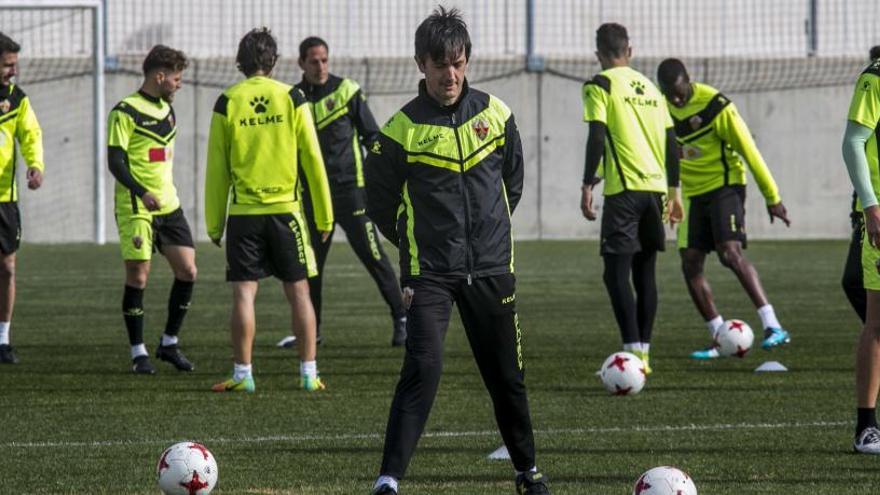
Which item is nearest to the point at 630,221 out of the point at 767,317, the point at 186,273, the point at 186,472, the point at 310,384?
the point at 767,317

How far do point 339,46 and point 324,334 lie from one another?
1362 centimetres

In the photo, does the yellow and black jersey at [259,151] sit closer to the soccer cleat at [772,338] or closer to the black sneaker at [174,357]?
the black sneaker at [174,357]

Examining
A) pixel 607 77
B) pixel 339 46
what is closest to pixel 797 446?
pixel 607 77

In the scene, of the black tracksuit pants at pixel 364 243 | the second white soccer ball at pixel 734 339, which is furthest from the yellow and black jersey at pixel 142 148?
the second white soccer ball at pixel 734 339

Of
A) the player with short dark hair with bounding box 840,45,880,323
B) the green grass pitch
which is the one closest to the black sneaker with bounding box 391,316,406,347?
the green grass pitch

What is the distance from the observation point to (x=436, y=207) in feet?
19.3

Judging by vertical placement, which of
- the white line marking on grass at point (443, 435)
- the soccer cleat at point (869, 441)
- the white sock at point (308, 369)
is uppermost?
the soccer cleat at point (869, 441)

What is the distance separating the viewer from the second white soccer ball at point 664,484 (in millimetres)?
5488

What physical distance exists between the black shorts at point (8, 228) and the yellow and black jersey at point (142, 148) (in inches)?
35.3

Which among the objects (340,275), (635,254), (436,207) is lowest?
(340,275)

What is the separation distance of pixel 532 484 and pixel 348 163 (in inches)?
241

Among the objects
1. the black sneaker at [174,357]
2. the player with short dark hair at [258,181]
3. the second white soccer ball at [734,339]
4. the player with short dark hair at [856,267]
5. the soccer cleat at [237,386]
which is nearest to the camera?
the player with short dark hair at [856,267]

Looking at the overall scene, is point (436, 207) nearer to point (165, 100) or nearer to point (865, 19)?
point (165, 100)

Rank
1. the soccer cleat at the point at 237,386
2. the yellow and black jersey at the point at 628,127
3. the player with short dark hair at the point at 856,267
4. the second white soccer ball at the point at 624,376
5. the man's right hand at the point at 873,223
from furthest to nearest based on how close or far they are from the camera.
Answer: the yellow and black jersey at the point at 628,127, the soccer cleat at the point at 237,386, the second white soccer ball at the point at 624,376, the player with short dark hair at the point at 856,267, the man's right hand at the point at 873,223
